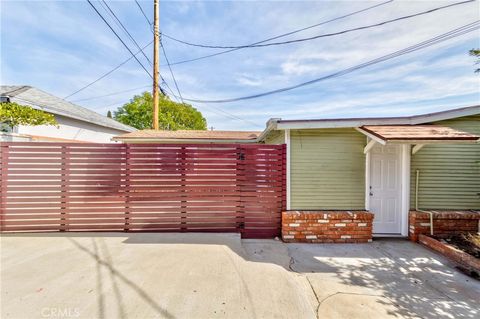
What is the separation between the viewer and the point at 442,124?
4.61m

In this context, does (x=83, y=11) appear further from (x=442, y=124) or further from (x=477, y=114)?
(x=477, y=114)

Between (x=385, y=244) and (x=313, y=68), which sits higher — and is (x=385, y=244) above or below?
below

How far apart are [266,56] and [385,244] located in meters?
8.03

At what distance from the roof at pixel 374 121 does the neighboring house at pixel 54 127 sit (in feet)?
23.8

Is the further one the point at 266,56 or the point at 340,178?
the point at 266,56

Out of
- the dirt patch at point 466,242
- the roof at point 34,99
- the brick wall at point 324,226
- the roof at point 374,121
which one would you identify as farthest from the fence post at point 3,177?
the dirt patch at point 466,242

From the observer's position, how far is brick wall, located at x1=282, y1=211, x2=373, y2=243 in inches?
171

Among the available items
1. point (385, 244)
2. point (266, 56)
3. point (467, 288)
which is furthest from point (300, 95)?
point (467, 288)

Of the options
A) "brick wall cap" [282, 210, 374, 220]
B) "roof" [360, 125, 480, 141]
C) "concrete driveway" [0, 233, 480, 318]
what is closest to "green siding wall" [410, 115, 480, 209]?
"roof" [360, 125, 480, 141]

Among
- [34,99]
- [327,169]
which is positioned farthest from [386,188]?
[34,99]

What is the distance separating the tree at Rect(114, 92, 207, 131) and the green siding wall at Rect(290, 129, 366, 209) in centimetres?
1728

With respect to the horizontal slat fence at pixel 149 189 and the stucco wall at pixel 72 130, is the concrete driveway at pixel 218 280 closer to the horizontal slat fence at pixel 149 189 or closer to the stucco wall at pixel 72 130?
the horizontal slat fence at pixel 149 189

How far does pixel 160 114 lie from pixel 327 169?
23208 mm

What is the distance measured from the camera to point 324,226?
4348 mm
